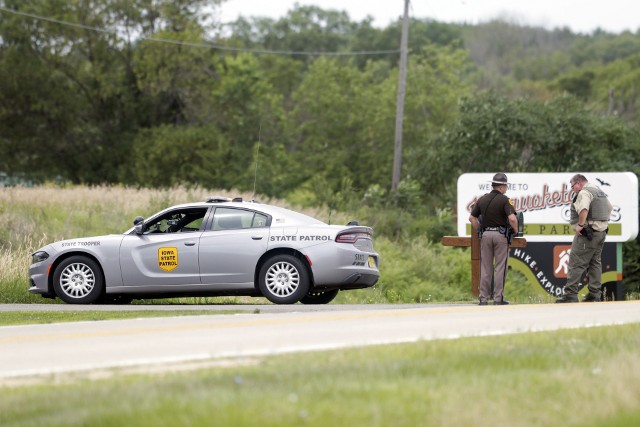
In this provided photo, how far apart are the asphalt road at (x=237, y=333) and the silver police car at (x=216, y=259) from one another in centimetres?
195

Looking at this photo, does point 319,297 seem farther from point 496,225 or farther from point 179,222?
point 496,225

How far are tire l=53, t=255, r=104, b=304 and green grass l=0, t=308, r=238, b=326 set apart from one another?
5.96ft

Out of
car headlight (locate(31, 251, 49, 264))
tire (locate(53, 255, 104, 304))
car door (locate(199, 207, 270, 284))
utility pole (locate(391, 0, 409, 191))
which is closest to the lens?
car door (locate(199, 207, 270, 284))

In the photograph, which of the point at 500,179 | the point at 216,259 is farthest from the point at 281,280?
the point at 500,179

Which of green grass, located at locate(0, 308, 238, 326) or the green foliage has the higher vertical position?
the green foliage

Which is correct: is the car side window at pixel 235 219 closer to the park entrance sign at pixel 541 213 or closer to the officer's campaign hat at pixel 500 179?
the officer's campaign hat at pixel 500 179

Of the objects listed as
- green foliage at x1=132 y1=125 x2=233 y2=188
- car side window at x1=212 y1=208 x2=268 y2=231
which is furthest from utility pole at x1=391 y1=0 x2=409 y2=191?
car side window at x1=212 y1=208 x2=268 y2=231

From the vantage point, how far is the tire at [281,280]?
706 inches

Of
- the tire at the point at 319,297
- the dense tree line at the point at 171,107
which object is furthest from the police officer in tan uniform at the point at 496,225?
the dense tree line at the point at 171,107

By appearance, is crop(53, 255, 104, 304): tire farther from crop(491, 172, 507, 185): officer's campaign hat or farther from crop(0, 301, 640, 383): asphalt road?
crop(491, 172, 507, 185): officer's campaign hat

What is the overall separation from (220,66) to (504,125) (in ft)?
78.4

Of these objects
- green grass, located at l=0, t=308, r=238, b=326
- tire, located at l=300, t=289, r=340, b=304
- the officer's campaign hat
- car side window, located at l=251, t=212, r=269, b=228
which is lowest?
tire, located at l=300, t=289, r=340, b=304

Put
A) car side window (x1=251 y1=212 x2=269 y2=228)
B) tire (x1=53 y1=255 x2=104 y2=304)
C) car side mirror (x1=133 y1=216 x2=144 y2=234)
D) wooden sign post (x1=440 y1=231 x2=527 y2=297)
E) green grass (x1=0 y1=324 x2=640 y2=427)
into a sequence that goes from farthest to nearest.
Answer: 1. wooden sign post (x1=440 y1=231 x2=527 y2=297)
2. tire (x1=53 y1=255 x2=104 y2=304)
3. car side mirror (x1=133 y1=216 x2=144 y2=234)
4. car side window (x1=251 y1=212 x2=269 y2=228)
5. green grass (x1=0 y1=324 x2=640 y2=427)

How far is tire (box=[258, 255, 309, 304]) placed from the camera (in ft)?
58.8
